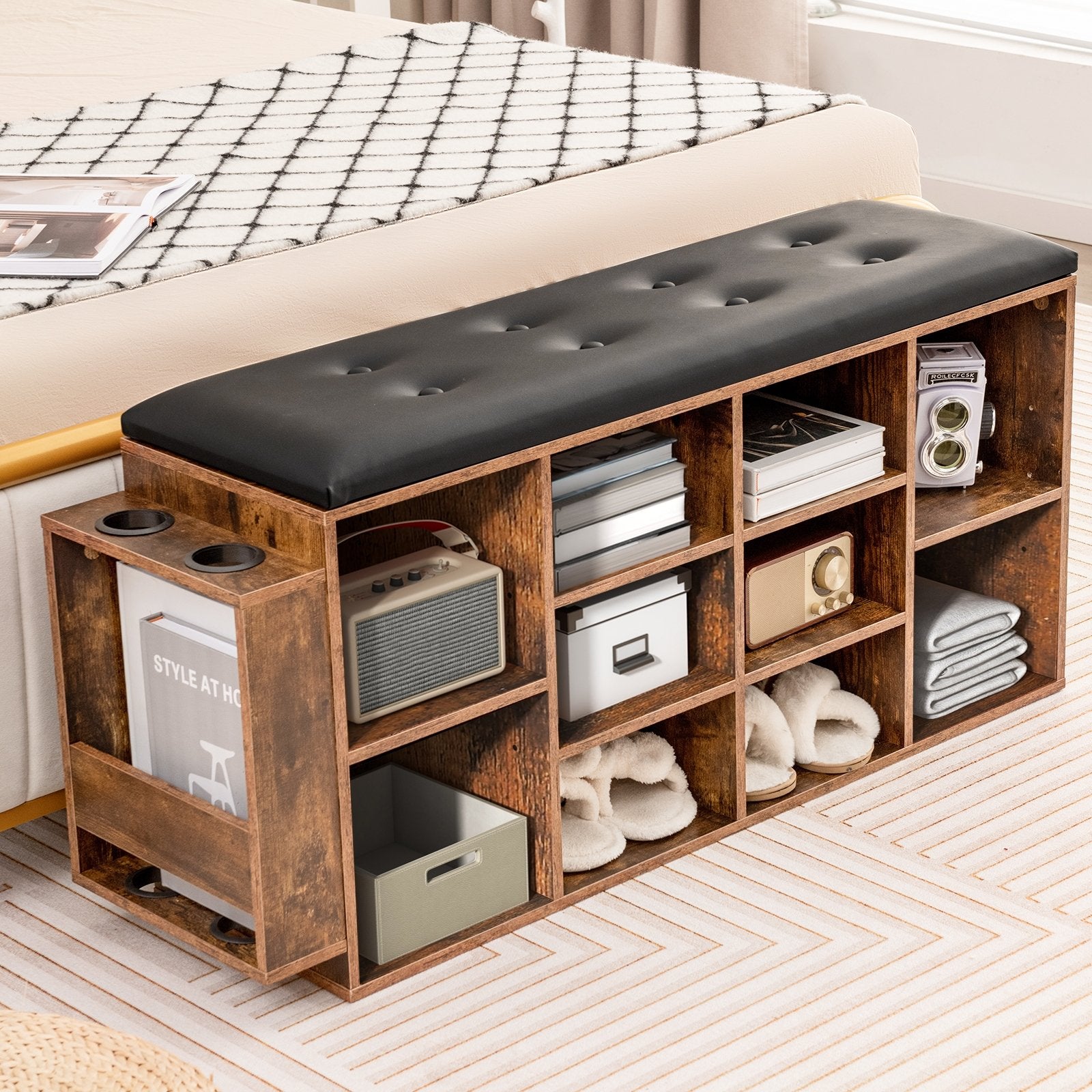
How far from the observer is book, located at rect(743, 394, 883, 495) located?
194cm

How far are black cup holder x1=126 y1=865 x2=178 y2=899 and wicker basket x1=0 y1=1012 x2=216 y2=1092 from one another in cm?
45

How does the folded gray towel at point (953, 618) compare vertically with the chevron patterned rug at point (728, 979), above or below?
above

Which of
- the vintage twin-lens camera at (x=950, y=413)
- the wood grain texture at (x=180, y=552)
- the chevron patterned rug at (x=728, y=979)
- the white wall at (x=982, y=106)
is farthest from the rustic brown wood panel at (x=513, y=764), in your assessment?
the white wall at (x=982, y=106)

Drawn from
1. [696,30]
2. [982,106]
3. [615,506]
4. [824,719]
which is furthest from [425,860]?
[696,30]

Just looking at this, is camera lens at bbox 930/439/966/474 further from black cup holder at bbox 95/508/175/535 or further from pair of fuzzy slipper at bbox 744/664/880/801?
black cup holder at bbox 95/508/175/535

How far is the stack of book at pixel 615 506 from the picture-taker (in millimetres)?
1830

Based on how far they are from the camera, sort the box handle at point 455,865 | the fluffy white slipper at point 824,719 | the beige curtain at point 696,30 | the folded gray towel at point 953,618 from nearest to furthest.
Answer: the box handle at point 455,865 → the fluffy white slipper at point 824,719 → the folded gray towel at point 953,618 → the beige curtain at point 696,30

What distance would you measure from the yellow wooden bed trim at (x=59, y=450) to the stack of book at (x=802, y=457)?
0.68 m

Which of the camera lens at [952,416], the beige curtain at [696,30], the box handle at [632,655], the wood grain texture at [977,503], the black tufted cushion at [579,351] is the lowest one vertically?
the box handle at [632,655]

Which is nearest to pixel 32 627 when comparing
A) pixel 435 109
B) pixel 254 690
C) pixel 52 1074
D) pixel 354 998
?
pixel 254 690

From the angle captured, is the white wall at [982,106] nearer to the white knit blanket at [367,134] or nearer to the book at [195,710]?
the white knit blanket at [367,134]

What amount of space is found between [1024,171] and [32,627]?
3025mm

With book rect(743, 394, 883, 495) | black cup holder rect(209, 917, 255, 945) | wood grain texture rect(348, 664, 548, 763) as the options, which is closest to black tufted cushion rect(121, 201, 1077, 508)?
book rect(743, 394, 883, 495)

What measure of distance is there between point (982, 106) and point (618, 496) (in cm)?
273
